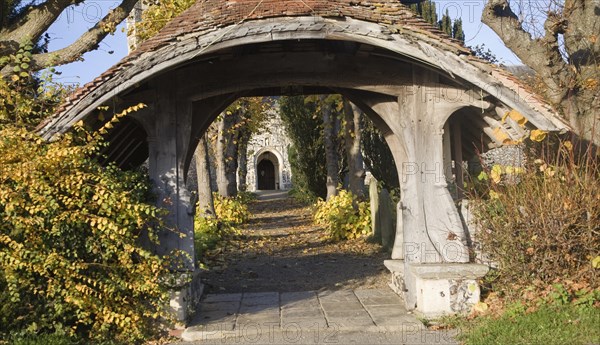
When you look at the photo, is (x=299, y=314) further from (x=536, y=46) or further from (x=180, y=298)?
(x=536, y=46)

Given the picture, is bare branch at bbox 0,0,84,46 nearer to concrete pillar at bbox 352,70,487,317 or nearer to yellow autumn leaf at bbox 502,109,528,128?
concrete pillar at bbox 352,70,487,317

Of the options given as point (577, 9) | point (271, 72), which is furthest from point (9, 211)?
point (577, 9)

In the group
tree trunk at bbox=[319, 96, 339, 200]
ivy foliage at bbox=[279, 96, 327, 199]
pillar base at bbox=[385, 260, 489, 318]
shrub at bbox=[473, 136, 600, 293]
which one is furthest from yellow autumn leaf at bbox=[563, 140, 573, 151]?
ivy foliage at bbox=[279, 96, 327, 199]

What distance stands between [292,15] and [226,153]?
1458 centimetres

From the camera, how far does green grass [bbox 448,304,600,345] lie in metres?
5.63

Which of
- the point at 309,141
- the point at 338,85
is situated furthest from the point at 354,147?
the point at 309,141

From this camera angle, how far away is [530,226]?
6.79 metres

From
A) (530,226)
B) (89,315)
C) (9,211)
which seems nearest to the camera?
(9,211)

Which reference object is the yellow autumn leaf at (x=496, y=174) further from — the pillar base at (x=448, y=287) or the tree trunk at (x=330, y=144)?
the tree trunk at (x=330, y=144)

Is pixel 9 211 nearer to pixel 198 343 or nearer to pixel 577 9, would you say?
pixel 198 343

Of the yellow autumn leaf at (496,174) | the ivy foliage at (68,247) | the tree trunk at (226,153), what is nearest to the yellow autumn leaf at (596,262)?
the yellow autumn leaf at (496,174)

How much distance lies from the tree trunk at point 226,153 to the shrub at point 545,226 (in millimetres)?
12878

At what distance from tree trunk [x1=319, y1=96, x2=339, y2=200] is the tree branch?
31.5 feet

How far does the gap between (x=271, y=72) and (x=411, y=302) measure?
126 inches
